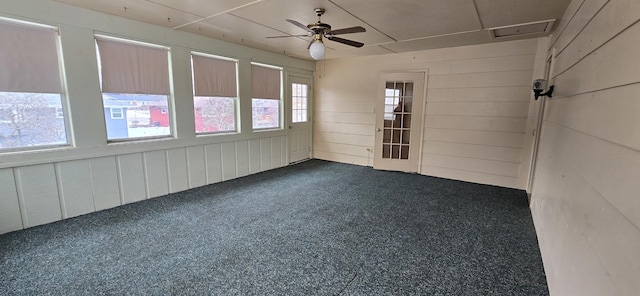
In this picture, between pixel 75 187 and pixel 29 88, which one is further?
pixel 75 187

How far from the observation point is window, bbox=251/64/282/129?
17.1ft

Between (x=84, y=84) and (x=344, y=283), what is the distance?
355cm

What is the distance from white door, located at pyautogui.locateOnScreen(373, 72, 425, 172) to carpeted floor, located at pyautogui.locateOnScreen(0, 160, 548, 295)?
157 cm

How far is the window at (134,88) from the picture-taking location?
3330mm

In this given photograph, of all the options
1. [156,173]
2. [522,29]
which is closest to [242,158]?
[156,173]

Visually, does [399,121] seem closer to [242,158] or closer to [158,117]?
[242,158]

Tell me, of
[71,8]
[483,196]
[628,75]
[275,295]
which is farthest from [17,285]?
[483,196]

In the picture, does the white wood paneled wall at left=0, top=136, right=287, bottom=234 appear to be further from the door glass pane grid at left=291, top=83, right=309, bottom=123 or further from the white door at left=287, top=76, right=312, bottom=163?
the door glass pane grid at left=291, top=83, right=309, bottom=123

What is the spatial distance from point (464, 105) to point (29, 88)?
232 inches

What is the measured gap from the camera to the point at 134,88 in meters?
3.54

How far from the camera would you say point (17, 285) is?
2.01 metres

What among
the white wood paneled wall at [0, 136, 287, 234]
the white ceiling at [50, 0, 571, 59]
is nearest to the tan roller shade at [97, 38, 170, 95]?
the white ceiling at [50, 0, 571, 59]

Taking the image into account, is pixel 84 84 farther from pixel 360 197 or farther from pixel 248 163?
pixel 360 197

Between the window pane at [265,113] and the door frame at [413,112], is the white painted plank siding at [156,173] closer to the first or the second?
the window pane at [265,113]
